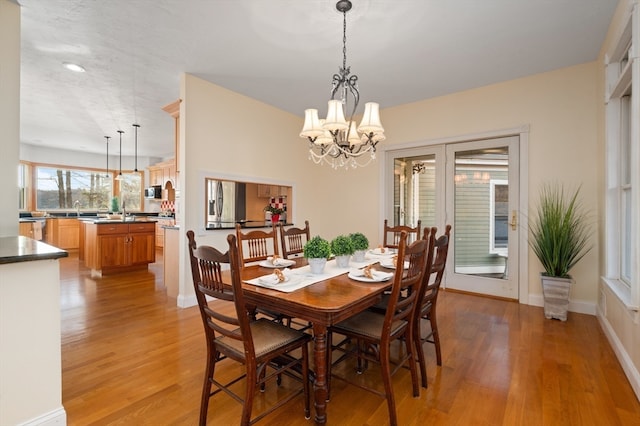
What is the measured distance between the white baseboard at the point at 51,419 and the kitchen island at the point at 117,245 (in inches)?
159

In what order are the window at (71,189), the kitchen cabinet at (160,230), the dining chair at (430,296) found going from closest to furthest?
1. the dining chair at (430,296)
2. the window at (71,189)
3. the kitchen cabinet at (160,230)

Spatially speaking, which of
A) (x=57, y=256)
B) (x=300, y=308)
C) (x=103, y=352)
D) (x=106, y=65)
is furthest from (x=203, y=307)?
(x=106, y=65)

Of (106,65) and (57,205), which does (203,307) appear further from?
(57,205)

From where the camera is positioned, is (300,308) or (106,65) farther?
(106,65)

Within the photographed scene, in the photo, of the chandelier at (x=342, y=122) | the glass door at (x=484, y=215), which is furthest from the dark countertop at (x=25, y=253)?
the glass door at (x=484, y=215)

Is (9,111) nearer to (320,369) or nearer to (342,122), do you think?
(342,122)

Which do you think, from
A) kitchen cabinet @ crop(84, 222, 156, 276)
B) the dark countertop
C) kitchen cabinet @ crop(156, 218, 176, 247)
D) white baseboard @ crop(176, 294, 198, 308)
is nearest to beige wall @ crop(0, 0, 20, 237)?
the dark countertop

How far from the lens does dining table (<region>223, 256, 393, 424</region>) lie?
146 cm

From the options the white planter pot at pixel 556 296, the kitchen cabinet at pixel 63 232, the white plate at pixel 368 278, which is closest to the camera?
the white plate at pixel 368 278

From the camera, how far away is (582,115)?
3287 mm

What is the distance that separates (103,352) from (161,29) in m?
2.82

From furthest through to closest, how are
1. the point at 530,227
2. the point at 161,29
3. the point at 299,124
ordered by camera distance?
the point at 299,124, the point at 530,227, the point at 161,29

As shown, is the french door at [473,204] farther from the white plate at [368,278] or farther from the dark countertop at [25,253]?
the dark countertop at [25,253]

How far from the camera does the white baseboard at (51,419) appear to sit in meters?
1.48
